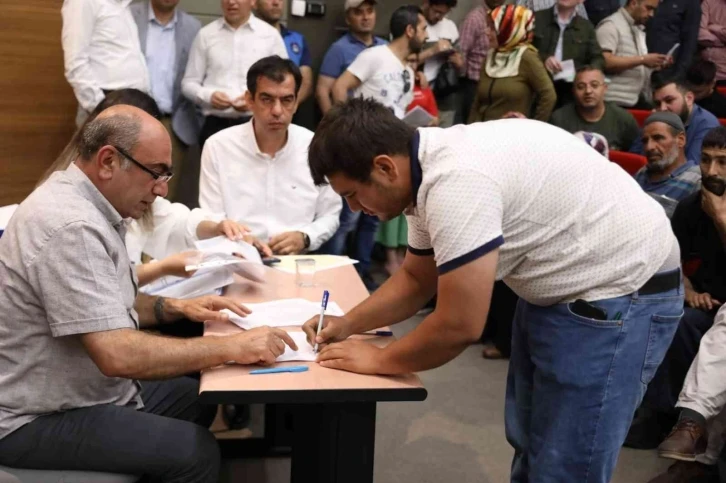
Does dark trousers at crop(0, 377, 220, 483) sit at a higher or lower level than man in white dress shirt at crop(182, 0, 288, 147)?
lower

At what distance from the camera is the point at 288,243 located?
260 cm

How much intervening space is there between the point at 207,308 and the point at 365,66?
2.69m

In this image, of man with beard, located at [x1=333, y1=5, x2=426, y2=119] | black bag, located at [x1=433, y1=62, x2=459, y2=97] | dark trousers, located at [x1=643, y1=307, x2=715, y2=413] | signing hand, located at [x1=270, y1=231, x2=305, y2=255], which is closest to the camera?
signing hand, located at [x1=270, y1=231, x2=305, y2=255]

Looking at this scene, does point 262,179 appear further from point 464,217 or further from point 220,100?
point 464,217

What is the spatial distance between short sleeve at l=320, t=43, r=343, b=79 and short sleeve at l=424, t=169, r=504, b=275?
336 centimetres

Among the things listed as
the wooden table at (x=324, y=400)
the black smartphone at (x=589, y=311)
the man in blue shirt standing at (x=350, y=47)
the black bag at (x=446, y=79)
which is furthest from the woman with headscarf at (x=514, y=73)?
the black smartphone at (x=589, y=311)

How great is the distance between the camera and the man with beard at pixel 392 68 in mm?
4188

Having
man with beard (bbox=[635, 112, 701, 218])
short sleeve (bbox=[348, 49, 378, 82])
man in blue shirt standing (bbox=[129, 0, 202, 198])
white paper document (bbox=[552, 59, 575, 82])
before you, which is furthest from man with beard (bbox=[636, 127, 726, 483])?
man in blue shirt standing (bbox=[129, 0, 202, 198])

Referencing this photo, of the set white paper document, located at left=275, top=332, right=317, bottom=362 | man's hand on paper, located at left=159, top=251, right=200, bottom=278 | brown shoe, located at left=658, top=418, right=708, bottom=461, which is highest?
white paper document, located at left=275, top=332, right=317, bottom=362

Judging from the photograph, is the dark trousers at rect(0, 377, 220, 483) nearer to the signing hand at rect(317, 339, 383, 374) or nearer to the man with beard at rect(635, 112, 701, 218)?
the signing hand at rect(317, 339, 383, 374)

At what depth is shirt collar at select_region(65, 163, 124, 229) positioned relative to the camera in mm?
1545

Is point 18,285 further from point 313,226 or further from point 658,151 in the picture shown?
point 658,151

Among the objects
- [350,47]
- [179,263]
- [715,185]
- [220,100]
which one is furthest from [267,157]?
[350,47]

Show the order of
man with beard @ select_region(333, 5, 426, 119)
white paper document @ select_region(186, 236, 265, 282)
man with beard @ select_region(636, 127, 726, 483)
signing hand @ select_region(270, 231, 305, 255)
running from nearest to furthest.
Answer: white paper document @ select_region(186, 236, 265, 282) < man with beard @ select_region(636, 127, 726, 483) < signing hand @ select_region(270, 231, 305, 255) < man with beard @ select_region(333, 5, 426, 119)
